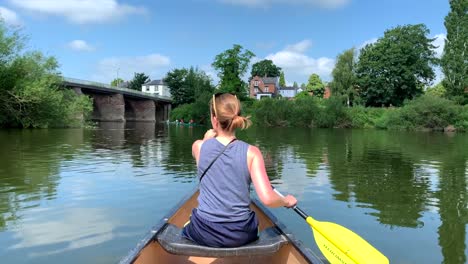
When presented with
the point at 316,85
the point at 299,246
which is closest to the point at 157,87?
the point at 316,85

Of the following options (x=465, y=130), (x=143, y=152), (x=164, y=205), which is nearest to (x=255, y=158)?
(x=164, y=205)

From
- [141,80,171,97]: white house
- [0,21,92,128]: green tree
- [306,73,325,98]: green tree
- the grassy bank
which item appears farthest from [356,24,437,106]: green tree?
[141,80,171,97]: white house

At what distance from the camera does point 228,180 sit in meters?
3.28

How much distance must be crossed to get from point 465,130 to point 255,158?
5426cm

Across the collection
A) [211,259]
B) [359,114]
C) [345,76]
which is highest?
[345,76]

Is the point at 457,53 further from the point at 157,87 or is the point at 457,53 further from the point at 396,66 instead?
the point at 157,87

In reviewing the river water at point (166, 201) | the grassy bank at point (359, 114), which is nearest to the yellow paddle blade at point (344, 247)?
the river water at point (166, 201)

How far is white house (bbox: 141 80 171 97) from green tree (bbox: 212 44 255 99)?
45.8 meters

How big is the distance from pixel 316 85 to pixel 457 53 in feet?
126

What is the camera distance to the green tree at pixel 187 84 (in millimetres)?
77562

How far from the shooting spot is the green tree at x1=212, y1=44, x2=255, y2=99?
70.8 m

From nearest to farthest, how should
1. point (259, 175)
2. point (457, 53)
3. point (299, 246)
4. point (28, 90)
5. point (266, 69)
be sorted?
point (259, 175), point (299, 246), point (28, 90), point (457, 53), point (266, 69)

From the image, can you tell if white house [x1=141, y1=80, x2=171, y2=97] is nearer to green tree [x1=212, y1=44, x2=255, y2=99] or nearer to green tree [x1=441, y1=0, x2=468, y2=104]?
green tree [x1=212, y1=44, x2=255, y2=99]

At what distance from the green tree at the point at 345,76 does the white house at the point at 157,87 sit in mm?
61621
